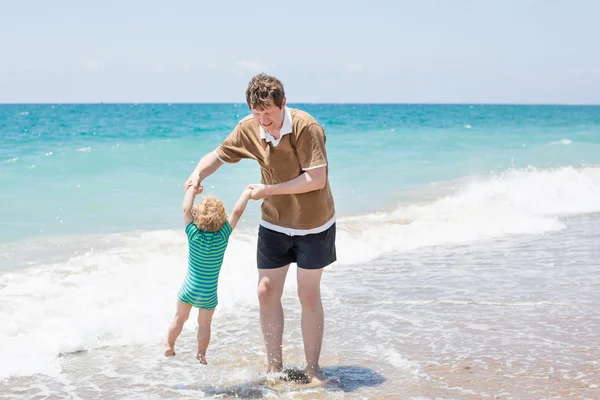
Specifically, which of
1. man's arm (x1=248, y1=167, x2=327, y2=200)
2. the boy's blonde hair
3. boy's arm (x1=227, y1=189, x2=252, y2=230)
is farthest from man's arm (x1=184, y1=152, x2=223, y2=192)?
man's arm (x1=248, y1=167, x2=327, y2=200)

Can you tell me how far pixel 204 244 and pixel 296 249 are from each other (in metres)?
0.56

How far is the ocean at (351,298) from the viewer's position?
4680 mm

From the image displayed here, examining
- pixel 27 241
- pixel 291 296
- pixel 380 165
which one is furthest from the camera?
pixel 380 165

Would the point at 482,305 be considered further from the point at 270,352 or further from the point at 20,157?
the point at 20,157

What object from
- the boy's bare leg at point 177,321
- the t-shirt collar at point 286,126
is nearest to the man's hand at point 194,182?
the t-shirt collar at point 286,126

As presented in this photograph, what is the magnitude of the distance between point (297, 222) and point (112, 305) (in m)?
2.80

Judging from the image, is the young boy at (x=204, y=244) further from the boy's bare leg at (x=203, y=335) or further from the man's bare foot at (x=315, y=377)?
the man's bare foot at (x=315, y=377)

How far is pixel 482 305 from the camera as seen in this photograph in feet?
20.8

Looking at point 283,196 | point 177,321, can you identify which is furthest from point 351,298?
point 283,196

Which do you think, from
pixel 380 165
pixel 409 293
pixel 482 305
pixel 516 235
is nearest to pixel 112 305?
pixel 409 293
